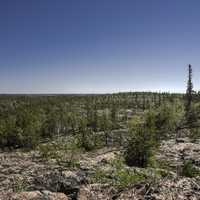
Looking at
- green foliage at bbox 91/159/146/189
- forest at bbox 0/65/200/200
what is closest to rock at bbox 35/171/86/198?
forest at bbox 0/65/200/200

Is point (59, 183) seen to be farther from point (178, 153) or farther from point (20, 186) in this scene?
point (178, 153)

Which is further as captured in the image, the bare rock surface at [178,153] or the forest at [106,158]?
the bare rock surface at [178,153]

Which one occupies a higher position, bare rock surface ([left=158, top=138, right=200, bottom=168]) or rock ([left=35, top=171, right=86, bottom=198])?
rock ([left=35, top=171, right=86, bottom=198])

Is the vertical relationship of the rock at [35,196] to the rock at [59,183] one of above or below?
above

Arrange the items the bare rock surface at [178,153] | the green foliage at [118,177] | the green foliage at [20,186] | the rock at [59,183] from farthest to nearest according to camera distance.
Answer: the bare rock surface at [178,153] → the green foliage at [118,177] → the green foliage at [20,186] → the rock at [59,183]

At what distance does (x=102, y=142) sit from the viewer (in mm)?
75375

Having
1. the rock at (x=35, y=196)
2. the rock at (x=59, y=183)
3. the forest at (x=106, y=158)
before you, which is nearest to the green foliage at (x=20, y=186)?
the forest at (x=106, y=158)

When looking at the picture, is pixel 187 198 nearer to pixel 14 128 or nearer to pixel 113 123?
pixel 14 128

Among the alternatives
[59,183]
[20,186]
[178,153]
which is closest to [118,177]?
[59,183]

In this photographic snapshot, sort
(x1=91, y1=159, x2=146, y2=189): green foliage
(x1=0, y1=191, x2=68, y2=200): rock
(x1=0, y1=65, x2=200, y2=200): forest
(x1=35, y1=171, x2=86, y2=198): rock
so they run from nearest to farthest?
(x1=0, y1=65, x2=200, y2=200): forest, (x1=0, y1=191, x2=68, y2=200): rock, (x1=35, y1=171, x2=86, y2=198): rock, (x1=91, y1=159, x2=146, y2=189): green foliage

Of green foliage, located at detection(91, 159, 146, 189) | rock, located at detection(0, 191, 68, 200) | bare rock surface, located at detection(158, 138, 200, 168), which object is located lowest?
bare rock surface, located at detection(158, 138, 200, 168)

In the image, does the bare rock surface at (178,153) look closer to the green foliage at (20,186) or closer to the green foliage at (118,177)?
the green foliage at (118,177)

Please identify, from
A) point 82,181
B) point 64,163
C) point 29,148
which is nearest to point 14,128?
point 29,148

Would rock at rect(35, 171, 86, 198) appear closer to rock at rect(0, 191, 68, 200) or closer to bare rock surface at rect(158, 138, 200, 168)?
rock at rect(0, 191, 68, 200)
